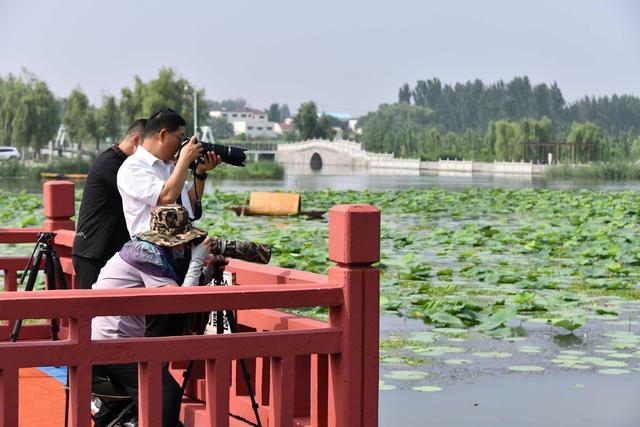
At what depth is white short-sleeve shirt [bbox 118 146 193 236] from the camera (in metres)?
4.75

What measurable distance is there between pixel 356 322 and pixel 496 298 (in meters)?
8.37

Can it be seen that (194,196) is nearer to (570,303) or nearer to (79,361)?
(79,361)

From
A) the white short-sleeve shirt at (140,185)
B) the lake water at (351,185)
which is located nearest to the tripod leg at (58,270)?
the white short-sleeve shirt at (140,185)

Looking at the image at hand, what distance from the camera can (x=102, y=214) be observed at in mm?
5457

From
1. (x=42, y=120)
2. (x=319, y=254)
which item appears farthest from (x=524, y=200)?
(x=42, y=120)

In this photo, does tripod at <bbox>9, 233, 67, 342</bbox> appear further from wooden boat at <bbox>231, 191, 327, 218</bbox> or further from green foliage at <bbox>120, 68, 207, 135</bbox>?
green foliage at <bbox>120, 68, 207, 135</bbox>

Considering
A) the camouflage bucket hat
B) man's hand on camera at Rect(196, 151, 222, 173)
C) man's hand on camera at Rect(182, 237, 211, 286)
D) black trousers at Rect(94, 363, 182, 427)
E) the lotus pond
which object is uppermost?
man's hand on camera at Rect(196, 151, 222, 173)

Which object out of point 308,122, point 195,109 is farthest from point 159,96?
point 308,122

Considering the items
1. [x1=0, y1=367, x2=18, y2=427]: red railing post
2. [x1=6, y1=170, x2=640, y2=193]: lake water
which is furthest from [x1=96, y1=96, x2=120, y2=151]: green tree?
[x1=0, y1=367, x2=18, y2=427]: red railing post

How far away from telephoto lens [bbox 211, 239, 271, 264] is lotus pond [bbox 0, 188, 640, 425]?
130 inches

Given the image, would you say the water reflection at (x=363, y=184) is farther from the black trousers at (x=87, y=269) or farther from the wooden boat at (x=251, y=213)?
the black trousers at (x=87, y=269)

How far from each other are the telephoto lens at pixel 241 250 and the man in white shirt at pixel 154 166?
12.0 inches

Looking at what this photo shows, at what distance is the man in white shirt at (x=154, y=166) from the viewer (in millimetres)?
4742

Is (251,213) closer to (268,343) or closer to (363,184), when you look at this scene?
(268,343)
